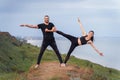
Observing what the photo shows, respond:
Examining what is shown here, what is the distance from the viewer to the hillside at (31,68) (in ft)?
101

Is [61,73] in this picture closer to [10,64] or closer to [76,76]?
[76,76]

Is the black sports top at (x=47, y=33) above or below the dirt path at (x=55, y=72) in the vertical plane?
above

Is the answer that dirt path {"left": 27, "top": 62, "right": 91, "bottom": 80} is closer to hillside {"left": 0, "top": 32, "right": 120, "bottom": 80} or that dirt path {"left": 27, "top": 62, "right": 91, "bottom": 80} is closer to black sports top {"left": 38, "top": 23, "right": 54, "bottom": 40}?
hillside {"left": 0, "top": 32, "right": 120, "bottom": 80}

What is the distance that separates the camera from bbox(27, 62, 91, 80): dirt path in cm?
3012

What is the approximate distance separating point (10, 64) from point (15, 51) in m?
10.6

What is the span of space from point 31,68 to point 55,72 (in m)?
2.47

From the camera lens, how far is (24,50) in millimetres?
70125

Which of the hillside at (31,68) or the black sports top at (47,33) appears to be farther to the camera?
the hillside at (31,68)

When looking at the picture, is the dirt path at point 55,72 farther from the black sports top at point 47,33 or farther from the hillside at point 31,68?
the black sports top at point 47,33

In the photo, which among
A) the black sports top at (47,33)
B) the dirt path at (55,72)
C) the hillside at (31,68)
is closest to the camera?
the dirt path at (55,72)

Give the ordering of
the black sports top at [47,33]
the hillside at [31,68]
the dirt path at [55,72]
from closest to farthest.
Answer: the dirt path at [55,72], the black sports top at [47,33], the hillside at [31,68]

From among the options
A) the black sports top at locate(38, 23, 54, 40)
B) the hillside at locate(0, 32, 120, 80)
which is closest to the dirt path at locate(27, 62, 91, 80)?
the hillside at locate(0, 32, 120, 80)

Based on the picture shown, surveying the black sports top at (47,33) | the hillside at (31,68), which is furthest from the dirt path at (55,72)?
the black sports top at (47,33)

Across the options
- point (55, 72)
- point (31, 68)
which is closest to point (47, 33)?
point (55, 72)
